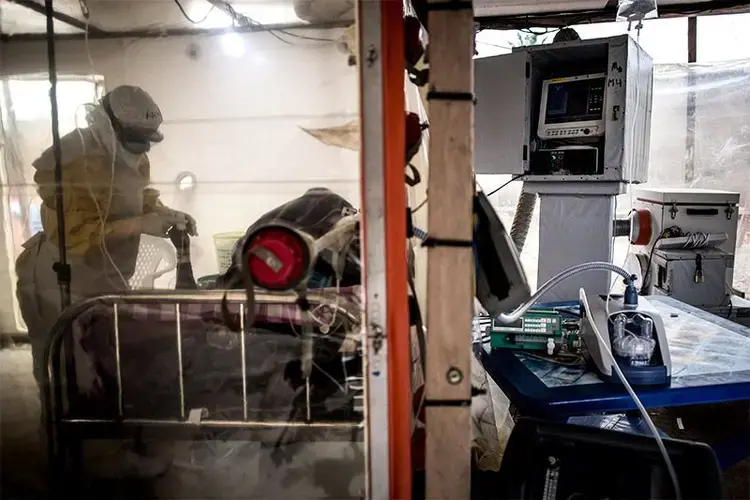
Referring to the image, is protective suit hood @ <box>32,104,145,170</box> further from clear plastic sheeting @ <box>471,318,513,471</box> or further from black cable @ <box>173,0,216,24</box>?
clear plastic sheeting @ <box>471,318,513,471</box>

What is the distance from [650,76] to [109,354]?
9.07ft

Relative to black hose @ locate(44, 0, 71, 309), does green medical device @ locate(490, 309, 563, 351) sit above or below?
below

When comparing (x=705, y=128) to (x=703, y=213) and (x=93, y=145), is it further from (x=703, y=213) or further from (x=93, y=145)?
(x=93, y=145)

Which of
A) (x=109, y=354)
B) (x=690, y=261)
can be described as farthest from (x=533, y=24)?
(x=109, y=354)

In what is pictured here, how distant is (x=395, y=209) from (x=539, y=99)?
2.02 meters

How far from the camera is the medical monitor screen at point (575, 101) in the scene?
8.64ft

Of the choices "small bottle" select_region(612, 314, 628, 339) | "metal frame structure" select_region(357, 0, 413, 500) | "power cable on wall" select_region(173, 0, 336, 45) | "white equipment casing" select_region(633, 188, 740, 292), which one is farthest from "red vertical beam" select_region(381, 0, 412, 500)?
"white equipment casing" select_region(633, 188, 740, 292)

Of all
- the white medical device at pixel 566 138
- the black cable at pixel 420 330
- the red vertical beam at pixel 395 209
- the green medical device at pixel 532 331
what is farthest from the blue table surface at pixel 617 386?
the white medical device at pixel 566 138

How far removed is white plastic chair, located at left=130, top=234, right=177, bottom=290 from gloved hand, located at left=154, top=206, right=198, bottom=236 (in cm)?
17

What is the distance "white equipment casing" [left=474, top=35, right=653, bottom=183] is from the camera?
8.23 ft

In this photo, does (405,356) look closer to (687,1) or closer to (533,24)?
(533,24)

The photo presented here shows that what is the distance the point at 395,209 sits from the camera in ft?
3.51

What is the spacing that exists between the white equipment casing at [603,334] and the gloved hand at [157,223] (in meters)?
1.24

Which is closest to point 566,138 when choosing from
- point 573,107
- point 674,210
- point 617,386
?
point 573,107
